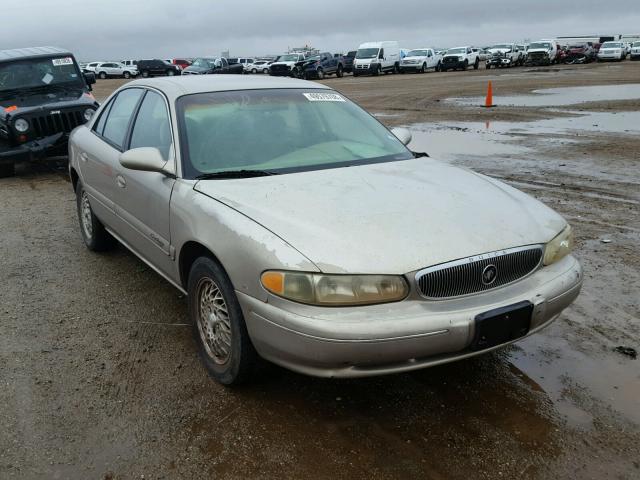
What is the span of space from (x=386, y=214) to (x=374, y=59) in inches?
1539

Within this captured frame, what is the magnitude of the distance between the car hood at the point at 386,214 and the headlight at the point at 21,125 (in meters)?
7.30

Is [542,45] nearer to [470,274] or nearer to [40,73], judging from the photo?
[40,73]

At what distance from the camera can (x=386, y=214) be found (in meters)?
2.97

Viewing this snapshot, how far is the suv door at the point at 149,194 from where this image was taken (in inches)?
144

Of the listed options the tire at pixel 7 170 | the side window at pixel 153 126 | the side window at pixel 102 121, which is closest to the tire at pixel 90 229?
the side window at pixel 102 121

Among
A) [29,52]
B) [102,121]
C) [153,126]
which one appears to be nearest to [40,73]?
[29,52]

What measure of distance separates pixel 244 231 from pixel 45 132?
8003 millimetres

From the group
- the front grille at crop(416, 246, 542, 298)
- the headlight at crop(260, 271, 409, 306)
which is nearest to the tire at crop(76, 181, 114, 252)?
the headlight at crop(260, 271, 409, 306)

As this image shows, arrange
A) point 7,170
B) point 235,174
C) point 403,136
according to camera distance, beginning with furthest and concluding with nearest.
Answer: point 7,170 < point 403,136 < point 235,174

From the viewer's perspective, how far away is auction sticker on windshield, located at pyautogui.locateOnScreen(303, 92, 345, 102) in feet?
14.1

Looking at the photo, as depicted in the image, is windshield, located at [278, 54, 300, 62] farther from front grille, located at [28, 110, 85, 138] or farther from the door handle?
the door handle

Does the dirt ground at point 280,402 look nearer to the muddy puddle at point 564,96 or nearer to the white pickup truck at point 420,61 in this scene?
the muddy puddle at point 564,96

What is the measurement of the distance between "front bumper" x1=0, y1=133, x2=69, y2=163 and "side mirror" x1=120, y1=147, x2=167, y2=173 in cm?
664

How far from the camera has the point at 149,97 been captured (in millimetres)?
4312
